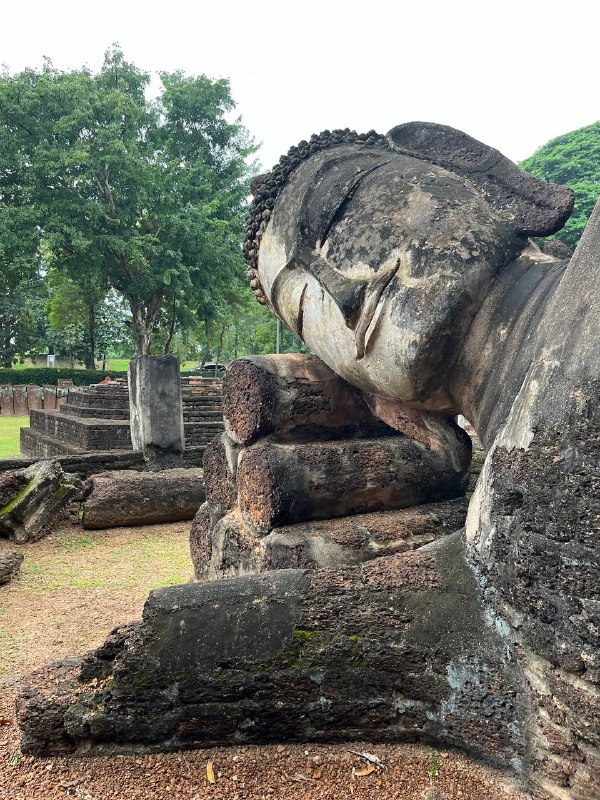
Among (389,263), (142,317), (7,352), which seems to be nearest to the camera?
(389,263)

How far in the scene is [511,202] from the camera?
7.77 feet

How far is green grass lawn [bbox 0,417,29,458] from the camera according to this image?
39.5 ft

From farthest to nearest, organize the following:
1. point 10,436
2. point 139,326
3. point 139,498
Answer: point 139,326
point 10,436
point 139,498

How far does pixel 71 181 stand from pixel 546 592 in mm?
18826

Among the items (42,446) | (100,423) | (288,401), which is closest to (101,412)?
(42,446)

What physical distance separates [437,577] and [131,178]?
60.6 ft

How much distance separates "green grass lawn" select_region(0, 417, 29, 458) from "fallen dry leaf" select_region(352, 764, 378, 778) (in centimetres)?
1080

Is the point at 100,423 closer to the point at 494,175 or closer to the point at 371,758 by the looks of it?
the point at 494,175

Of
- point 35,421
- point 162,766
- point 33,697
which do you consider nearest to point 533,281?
point 162,766

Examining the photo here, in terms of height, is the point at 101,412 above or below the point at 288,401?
below

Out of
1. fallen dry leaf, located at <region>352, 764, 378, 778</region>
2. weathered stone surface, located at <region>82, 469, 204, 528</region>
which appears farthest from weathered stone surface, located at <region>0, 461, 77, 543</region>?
fallen dry leaf, located at <region>352, 764, 378, 778</region>

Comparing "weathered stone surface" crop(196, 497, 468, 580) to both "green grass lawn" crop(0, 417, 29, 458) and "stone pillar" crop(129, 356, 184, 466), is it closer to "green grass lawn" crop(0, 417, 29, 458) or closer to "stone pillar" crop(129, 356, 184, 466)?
"stone pillar" crop(129, 356, 184, 466)

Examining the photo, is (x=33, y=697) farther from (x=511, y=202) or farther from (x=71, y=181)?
(x=71, y=181)

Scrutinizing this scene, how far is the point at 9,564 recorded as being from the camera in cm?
427
